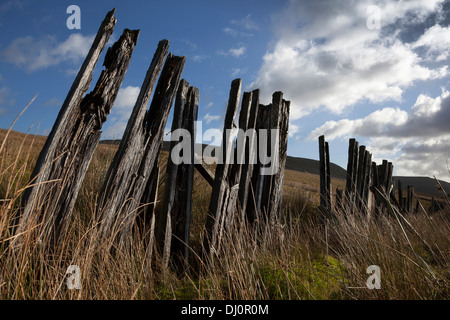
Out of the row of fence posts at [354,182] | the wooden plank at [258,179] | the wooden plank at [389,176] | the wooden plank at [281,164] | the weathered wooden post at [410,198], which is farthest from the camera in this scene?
the weathered wooden post at [410,198]

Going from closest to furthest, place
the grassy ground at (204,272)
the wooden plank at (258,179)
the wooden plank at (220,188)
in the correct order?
the grassy ground at (204,272)
the wooden plank at (220,188)
the wooden plank at (258,179)

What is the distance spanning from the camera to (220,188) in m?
3.06

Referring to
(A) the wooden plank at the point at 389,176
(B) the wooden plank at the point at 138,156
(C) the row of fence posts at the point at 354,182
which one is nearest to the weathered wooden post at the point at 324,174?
(C) the row of fence posts at the point at 354,182

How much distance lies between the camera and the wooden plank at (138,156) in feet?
8.21

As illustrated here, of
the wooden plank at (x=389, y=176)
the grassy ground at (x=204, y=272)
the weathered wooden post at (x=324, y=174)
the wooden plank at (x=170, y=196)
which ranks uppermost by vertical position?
the wooden plank at (x=389, y=176)

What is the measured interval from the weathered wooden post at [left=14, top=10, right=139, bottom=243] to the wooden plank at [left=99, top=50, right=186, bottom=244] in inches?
9.0

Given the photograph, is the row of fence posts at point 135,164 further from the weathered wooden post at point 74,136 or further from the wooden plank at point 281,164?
the wooden plank at point 281,164

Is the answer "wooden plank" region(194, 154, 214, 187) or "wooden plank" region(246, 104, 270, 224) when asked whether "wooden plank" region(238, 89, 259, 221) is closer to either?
"wooden plank" region(246, 104, 270, 224)

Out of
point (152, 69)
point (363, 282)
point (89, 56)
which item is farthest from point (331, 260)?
point (89, 56)

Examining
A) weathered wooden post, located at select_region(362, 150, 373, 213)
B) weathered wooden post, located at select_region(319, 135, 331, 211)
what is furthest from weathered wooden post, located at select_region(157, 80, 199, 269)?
weathered wooden post, located at select_region(362, 150, 373, 213)

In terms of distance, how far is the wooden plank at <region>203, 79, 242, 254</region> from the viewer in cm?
301

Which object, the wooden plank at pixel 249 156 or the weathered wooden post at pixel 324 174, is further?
the weathered wooden post at pixel 324 174

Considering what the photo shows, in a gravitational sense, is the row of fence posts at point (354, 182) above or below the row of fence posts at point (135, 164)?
above
